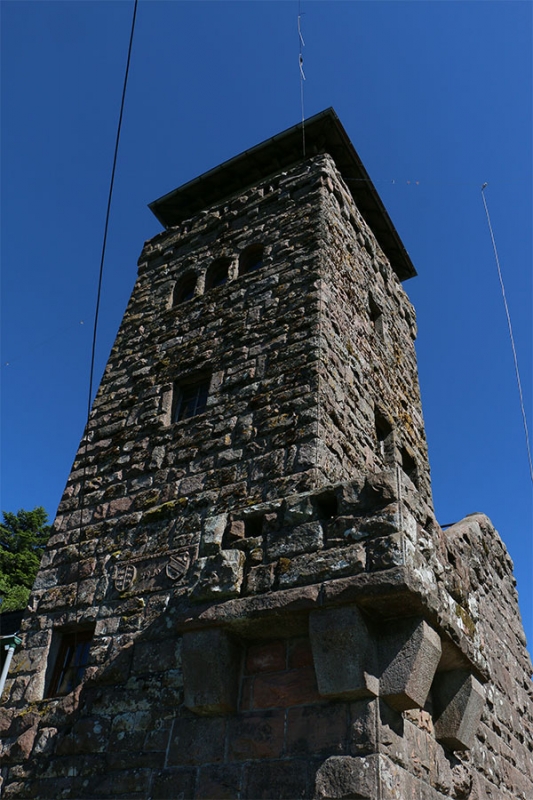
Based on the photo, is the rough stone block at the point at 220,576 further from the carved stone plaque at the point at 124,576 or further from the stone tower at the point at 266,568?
the carved stone plaque at the point at 124,576

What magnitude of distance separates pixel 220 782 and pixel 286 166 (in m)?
8.87

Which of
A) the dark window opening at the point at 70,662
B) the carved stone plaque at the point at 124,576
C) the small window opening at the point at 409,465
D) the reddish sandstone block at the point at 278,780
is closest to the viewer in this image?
the reddish sandstone block at the point at 278,780

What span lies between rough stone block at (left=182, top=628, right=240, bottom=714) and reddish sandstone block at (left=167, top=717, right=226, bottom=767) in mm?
99

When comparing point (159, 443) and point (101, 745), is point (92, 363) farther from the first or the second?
point (101, 745)

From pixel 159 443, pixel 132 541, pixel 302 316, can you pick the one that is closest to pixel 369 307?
pixel 302 316

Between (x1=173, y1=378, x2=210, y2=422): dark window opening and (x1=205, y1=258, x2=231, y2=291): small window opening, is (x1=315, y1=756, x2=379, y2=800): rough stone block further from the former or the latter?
(x1=205, y1=258, x2=231, y2=291): small window opening

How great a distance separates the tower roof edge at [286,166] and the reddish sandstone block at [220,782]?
8737 millimetres

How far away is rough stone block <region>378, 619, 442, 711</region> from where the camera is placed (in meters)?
3.57

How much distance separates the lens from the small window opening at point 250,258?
808 centimetres

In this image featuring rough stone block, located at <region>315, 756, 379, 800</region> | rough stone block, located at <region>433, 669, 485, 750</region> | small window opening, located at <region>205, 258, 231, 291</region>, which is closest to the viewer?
rough stone block, located at <region>315, 756, 379, 800</region>

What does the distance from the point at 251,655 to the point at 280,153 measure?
8296mm

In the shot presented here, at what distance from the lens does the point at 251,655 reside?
4180mm

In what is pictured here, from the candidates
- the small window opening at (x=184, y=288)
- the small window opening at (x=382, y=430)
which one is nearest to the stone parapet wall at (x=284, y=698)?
the small window opening at (x=382, y=430)

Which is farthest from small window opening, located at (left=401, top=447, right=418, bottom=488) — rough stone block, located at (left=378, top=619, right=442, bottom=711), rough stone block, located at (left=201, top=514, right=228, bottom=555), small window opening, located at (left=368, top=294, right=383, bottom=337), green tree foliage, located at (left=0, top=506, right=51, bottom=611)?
green tree foliage, located at (left=0, top=506, right=51, bottom=611)
